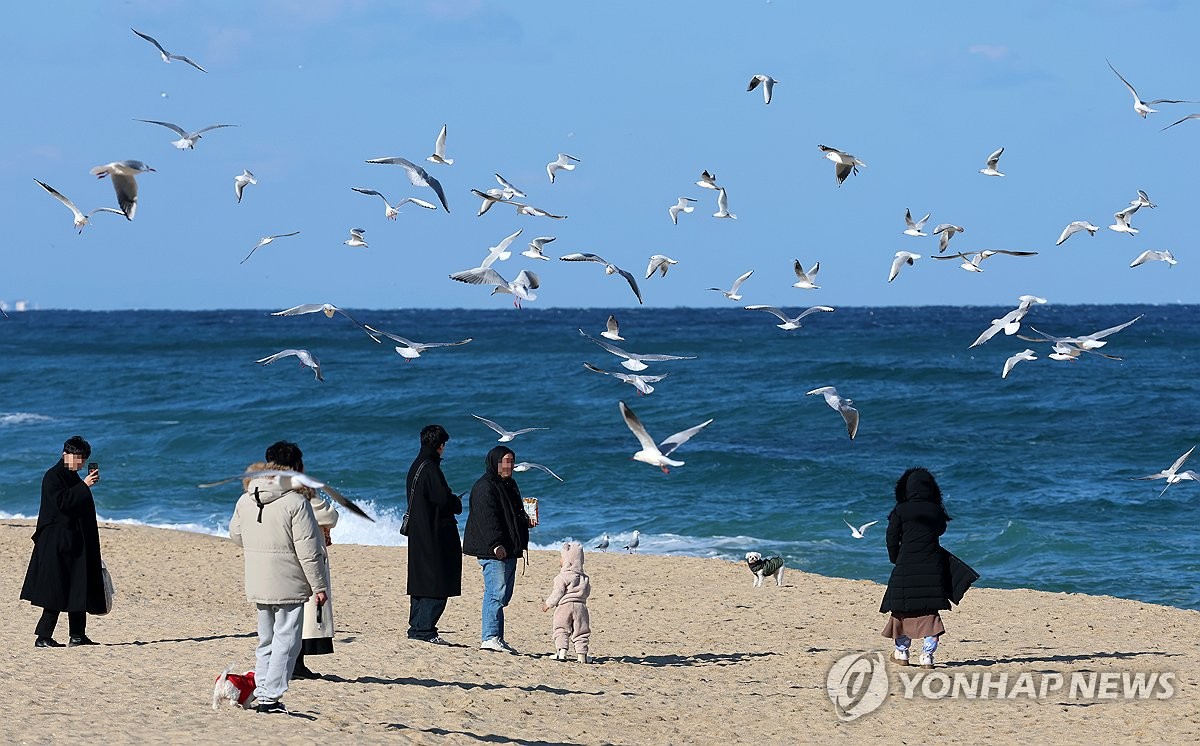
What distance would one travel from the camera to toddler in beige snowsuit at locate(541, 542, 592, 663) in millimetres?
9000

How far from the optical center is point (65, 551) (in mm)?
8969

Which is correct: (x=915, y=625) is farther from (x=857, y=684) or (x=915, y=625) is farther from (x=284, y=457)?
→ (x=284, y=457)

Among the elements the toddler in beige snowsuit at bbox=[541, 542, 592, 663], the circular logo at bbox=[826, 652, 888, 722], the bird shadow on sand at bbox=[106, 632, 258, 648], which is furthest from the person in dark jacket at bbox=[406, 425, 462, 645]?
the circular logo at bbox=[826, 652, 888, 722]

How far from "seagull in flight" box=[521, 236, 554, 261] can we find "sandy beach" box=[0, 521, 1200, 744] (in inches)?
129

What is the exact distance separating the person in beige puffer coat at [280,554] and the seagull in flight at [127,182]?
4438 mm

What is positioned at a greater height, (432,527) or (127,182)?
(127,182)

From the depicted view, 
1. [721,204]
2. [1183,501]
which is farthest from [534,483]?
[1183,501]

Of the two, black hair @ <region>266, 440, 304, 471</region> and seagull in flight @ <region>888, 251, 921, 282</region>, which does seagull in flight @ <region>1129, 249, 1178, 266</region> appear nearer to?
seagull in flight @ <region>888, 251, 921, 282</region>

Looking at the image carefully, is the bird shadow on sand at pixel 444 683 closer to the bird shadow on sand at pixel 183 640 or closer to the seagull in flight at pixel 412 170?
the bird shadow on sand at pixel 183 640

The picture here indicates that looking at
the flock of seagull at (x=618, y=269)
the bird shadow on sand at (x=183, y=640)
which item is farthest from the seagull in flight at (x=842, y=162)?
the bird shadow on sand at (x=183, y=640)

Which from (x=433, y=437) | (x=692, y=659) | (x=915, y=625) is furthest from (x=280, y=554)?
(x=915, y=625)

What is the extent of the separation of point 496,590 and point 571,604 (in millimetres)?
488

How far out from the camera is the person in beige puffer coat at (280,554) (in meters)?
6.68

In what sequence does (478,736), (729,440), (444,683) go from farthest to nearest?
Result: (729,440) → (444,683) → (478,736)
